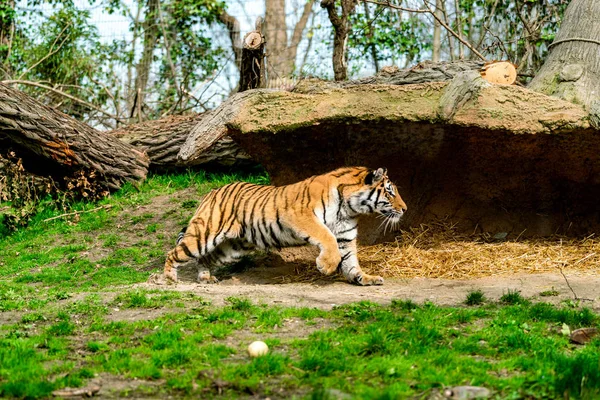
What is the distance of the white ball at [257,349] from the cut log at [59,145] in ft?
22.8

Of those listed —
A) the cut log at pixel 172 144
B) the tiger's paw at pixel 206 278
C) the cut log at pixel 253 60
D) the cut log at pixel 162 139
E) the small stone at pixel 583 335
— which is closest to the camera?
the small stone at pixel 583 335

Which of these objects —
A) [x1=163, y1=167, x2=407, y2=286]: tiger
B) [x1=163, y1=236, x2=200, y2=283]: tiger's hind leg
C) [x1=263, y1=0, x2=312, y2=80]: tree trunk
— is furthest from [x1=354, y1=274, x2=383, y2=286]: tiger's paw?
[x1=263, y1=0, x2=312, y2=80]: tree trunk

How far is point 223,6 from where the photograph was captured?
16.9 m

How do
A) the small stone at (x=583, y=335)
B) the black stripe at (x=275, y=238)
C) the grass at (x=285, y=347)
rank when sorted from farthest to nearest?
the black stripe at (x=275, y=238)
the small stone at (x=583, y=335)
the grass at (x=285, y=347)

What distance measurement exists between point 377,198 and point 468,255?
119 centimetres

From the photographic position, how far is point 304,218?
318 inches

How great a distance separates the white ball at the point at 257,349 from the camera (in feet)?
16.5

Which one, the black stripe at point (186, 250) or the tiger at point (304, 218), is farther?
the black stripe at point (186, 250)

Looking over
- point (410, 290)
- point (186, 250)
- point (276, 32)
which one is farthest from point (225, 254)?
point (276, 32)

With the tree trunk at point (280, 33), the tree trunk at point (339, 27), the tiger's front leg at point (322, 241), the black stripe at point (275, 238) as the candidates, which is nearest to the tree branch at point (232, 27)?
the tree trunk at point (280, 33)

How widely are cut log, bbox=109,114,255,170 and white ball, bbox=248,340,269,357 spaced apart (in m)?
7.01

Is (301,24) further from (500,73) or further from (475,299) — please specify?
(475,299)

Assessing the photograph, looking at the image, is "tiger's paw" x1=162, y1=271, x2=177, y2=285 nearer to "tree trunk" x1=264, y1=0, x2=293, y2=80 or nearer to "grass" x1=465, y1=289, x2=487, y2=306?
"grass" x1=465, y1=289, x2=487, y2=306

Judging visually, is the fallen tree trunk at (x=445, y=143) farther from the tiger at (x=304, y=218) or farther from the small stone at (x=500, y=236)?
the tiger at (x=304, y=218)
